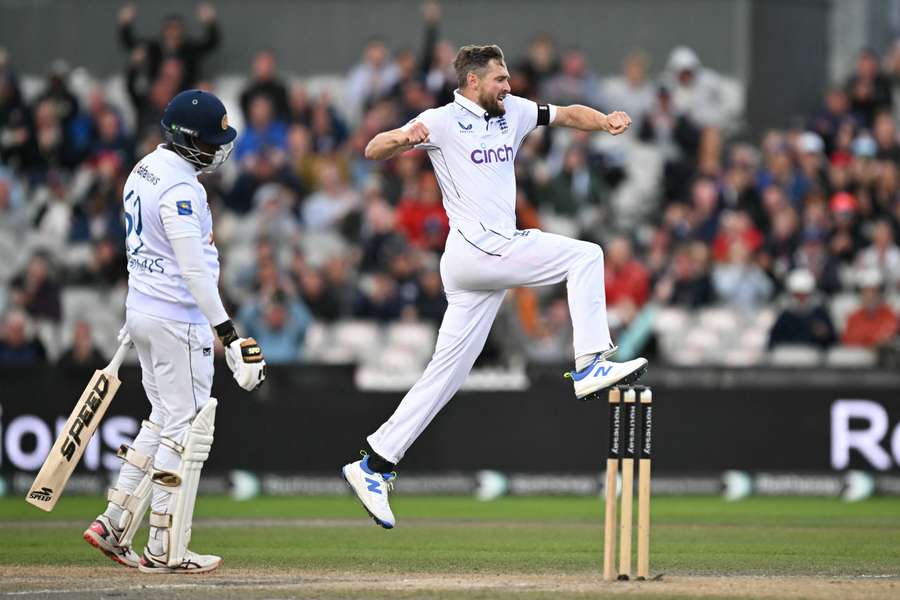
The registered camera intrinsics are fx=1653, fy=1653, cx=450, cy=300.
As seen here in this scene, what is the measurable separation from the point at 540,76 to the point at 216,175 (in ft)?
13.8

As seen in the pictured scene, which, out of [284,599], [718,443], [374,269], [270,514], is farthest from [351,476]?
[374,269]

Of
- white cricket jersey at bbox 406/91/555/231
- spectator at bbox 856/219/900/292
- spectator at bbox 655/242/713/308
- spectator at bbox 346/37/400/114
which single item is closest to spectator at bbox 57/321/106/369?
spectator at bbox 346/37/400/114

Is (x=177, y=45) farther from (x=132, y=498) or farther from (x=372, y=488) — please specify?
(x=372, y=488)

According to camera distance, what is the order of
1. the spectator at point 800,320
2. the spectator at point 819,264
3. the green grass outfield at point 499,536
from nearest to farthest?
the green grass outfield at point 499,536
the spectator at point 800,320
the spectator at point 819,264

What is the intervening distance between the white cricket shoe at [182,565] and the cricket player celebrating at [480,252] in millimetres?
960

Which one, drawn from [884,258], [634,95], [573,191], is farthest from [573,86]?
[884,258]

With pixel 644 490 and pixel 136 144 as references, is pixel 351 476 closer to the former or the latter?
pixel 644 490

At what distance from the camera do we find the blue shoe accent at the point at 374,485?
9719 mm

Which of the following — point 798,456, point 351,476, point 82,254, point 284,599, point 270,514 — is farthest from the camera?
point 82,254

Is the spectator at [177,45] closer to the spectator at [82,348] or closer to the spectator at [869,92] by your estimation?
the spectator at [82,348]

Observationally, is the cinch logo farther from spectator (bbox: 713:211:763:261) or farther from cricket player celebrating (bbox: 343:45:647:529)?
spectator (bbox: 713:211:763:261)

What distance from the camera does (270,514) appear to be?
1418 cm

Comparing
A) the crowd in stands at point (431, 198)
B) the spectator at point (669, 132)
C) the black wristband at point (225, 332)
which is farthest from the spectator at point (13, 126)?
the black wristband at point (225, 332)

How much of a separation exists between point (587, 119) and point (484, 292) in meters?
1.21
